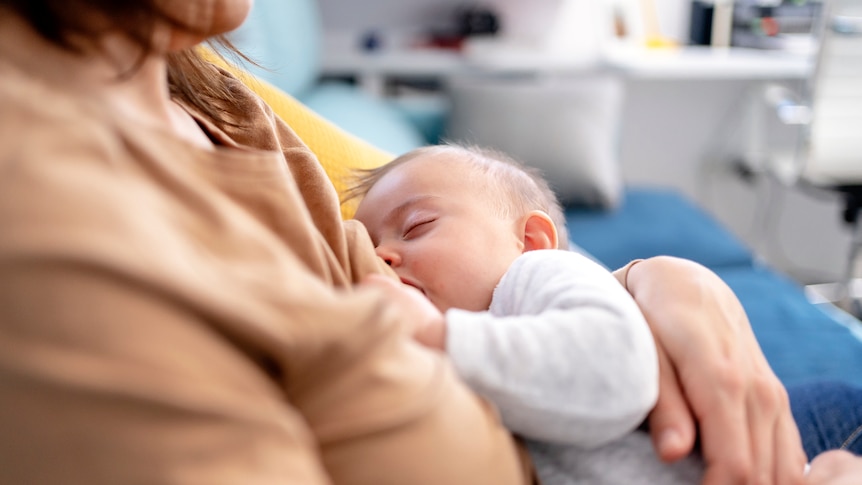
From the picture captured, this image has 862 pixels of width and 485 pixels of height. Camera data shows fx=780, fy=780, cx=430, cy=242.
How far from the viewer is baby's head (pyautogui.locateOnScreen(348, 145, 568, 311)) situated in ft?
2.44

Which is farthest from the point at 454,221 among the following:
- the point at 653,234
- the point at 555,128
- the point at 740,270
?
the point at 555,128

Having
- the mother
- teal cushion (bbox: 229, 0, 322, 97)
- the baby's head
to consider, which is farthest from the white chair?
the mother

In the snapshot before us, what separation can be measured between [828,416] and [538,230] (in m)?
0.38

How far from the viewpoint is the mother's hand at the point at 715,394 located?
1.89ft

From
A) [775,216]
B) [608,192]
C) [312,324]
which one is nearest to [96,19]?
[312,324]

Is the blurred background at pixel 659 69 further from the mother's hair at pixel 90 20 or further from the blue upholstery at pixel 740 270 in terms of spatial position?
the mother's hair at pixel 90 20

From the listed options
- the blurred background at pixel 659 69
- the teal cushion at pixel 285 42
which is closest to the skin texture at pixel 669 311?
the teal cushion at pixel 285 42

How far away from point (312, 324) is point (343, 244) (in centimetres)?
24

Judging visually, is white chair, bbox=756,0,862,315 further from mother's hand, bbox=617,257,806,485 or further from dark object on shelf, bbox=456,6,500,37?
mother's hand, bbox=617,257,806,485

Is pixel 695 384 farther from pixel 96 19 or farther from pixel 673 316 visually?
pixel 96 19

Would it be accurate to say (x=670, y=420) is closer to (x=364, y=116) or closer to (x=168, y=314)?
(x=168, y=314)

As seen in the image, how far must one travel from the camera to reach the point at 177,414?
0.35m

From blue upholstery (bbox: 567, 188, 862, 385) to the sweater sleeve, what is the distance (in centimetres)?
68

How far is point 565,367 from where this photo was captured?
0.53m
